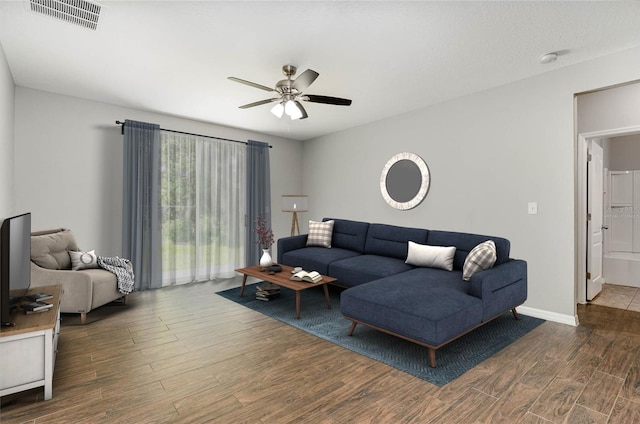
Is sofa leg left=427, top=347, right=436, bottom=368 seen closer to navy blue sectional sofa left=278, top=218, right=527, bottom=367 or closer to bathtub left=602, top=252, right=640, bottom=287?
navy blue sectional sofa left=278, top=218, right=527, bottom=367

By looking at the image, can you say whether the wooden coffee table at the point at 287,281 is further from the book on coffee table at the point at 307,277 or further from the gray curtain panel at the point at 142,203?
the gray curtain panel at the point at 142,203

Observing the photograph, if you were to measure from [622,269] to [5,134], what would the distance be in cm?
767

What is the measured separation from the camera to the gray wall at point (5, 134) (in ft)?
9.21

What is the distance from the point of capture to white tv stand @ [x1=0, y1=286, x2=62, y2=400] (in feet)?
6.27

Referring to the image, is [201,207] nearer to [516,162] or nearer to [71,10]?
[71,10]

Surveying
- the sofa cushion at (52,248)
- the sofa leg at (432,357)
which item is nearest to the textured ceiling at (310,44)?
the sofa cushion at (52,248)

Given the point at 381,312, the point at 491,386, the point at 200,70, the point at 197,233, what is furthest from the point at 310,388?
the point at 197,233

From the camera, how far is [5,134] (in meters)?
3.02

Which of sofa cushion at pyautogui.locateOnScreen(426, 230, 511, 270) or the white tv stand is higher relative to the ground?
sofa cushion at pyautogui.locateOnScreen(426, 230, 511, 270)

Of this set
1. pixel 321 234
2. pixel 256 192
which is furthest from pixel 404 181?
pixel 256 192

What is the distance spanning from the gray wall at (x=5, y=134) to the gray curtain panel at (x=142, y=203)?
3.70ft

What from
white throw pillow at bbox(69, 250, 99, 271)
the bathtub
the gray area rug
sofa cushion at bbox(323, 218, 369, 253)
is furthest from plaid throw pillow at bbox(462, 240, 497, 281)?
white throw pillow at bbox(69, 250, 99, 271)

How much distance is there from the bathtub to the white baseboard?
2319mm

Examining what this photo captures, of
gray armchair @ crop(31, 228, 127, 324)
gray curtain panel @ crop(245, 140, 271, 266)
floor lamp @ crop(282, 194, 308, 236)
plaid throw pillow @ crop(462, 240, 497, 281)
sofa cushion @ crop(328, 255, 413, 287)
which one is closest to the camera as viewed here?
plaid throw pillow @ crop(462, 240, 497, 281)
